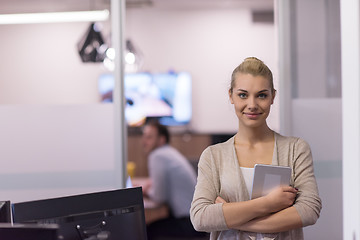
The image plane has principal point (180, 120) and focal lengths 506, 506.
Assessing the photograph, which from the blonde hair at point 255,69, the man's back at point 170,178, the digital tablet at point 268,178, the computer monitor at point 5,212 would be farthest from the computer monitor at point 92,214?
the man's back at point 170,178

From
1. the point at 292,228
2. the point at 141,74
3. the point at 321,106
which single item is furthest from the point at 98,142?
the point at 141,74

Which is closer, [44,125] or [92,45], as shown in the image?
[44,125]

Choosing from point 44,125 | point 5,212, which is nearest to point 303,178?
point 5,212

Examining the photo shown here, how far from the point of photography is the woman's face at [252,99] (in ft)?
5.80

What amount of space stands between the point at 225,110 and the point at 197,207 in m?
5.56

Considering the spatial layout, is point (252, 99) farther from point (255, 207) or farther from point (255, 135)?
point (255, 207)

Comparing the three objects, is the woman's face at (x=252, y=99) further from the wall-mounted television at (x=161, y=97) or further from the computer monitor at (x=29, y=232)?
Answer: the wall-mounted television at (x=161, y=97)

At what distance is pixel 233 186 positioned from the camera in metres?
1.76

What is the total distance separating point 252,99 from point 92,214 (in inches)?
27.9

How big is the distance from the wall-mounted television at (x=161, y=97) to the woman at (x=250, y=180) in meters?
5.16

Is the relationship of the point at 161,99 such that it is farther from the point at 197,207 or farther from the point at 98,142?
the point at 197,207

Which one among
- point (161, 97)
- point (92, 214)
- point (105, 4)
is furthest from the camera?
point (161, 97)

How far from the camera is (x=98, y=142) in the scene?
2.97 metres

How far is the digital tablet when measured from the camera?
5.35 feet
